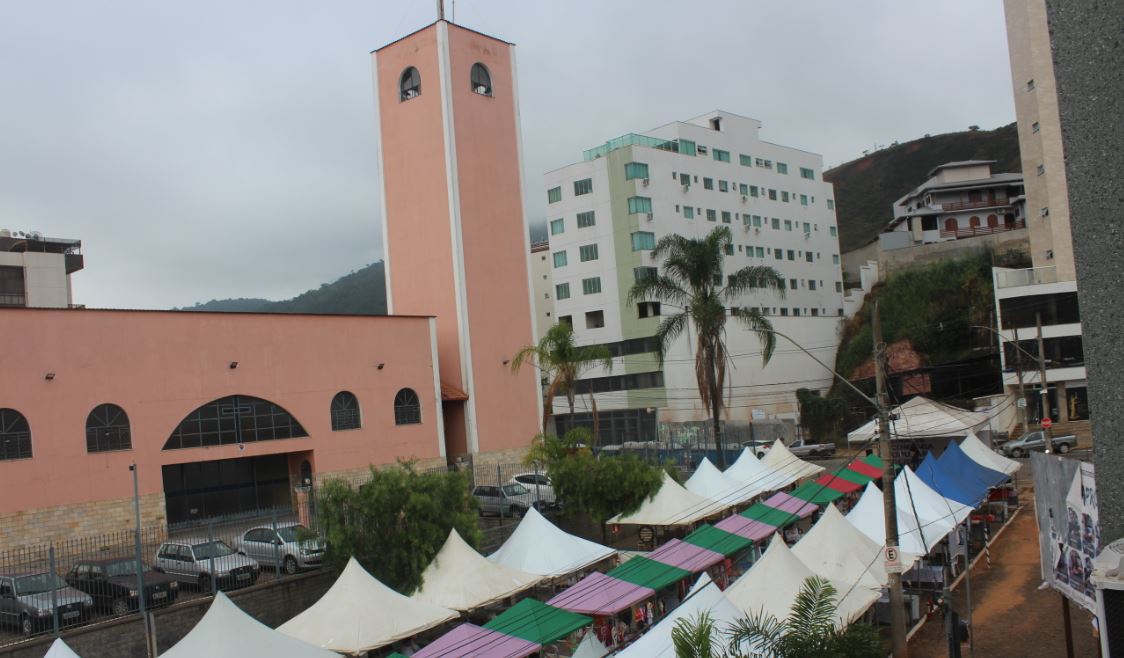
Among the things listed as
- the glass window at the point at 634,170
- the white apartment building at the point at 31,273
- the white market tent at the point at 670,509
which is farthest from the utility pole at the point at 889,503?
the white apartment building at the point at 31,273

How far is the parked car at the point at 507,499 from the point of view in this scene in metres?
28.6

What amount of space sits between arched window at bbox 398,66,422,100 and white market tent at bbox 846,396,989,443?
2420 cm

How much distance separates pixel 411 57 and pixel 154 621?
29.9 metres

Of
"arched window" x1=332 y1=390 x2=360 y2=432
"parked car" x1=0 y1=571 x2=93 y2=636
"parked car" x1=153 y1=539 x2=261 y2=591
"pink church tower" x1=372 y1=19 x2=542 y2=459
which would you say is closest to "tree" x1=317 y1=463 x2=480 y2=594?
"parked car" x1=153 y1=539 x2=261 y2=591

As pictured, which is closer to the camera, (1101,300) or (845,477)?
(1101,300)

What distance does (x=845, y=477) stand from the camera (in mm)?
29516

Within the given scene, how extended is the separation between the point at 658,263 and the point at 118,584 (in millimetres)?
45682

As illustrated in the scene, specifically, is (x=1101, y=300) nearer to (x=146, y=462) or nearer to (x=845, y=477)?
(x=845, y=477)

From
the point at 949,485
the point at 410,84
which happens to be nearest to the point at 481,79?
the point at 410,84

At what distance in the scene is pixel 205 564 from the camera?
2003 centimetres

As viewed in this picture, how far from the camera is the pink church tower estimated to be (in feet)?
129

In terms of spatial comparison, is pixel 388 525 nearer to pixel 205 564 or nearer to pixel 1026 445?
pixel 205 564

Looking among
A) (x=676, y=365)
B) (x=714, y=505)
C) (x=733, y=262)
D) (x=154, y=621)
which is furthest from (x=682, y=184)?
(x=154, y=621)

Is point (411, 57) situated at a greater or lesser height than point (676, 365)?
greater
